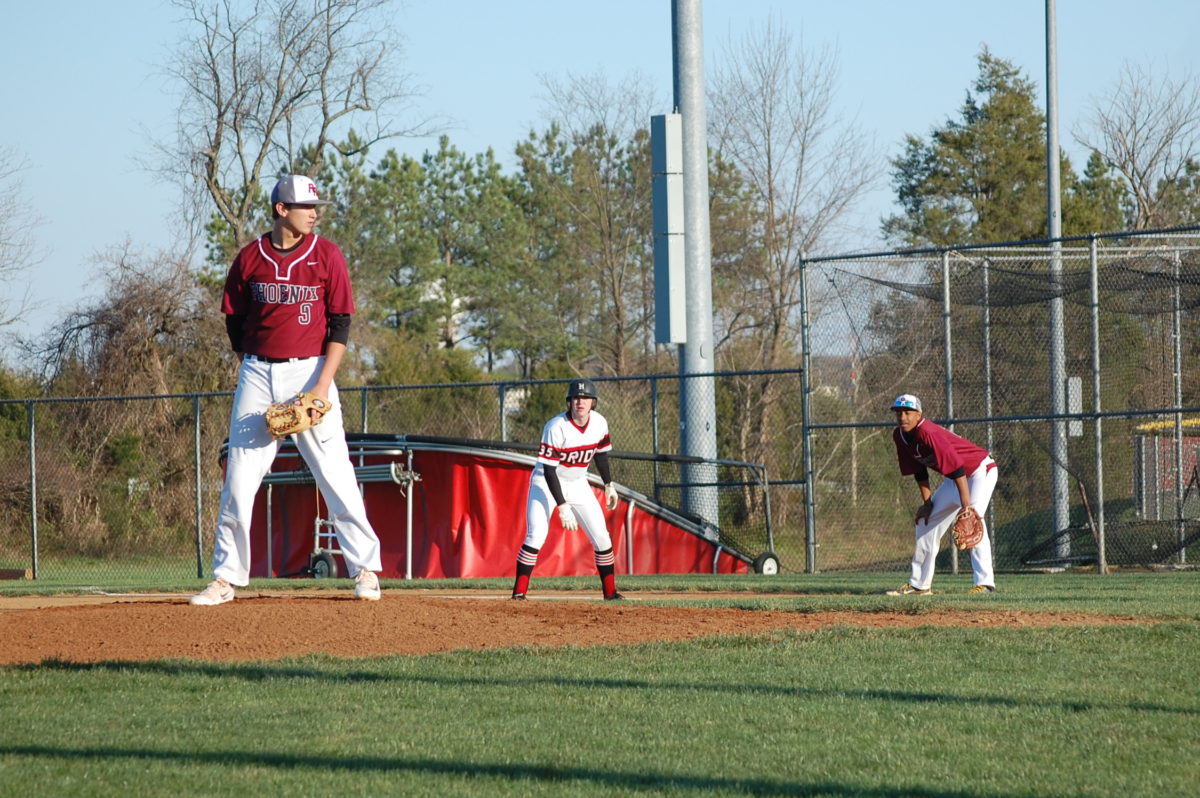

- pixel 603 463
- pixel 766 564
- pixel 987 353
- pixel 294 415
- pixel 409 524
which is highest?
pixel 987 353

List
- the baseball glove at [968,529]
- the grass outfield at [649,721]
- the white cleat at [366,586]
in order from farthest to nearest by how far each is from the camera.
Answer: the baseball glove at [968,529]
the white cleat at [366,586]
the grass outfield at [649,721]

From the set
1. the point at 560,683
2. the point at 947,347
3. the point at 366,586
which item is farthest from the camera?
the point at 947,347

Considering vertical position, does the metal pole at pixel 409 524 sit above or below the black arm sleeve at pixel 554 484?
below

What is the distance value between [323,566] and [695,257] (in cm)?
612

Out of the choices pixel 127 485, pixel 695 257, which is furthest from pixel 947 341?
pixel 127 485

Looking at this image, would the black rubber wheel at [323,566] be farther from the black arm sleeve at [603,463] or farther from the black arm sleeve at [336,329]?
the black arm sleeve at [336,329]

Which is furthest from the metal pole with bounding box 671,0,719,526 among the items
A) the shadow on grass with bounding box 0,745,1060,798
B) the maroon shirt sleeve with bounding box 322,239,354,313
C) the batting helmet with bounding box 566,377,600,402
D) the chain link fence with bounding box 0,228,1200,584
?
the shadow on grass with bounding box 0,745,1060,798

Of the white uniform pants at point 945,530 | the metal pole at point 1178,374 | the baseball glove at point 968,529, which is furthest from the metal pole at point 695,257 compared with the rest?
the baseball glove at point 968,529

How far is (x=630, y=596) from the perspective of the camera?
35.9 ft

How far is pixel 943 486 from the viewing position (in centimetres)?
1104

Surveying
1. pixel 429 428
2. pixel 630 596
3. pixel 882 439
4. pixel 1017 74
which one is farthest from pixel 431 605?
pixel 1017 74

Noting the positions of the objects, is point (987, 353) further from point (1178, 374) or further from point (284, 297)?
point (284, 297)

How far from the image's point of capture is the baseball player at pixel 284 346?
7.21 metres

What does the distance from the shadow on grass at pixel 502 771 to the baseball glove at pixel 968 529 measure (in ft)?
22.8
